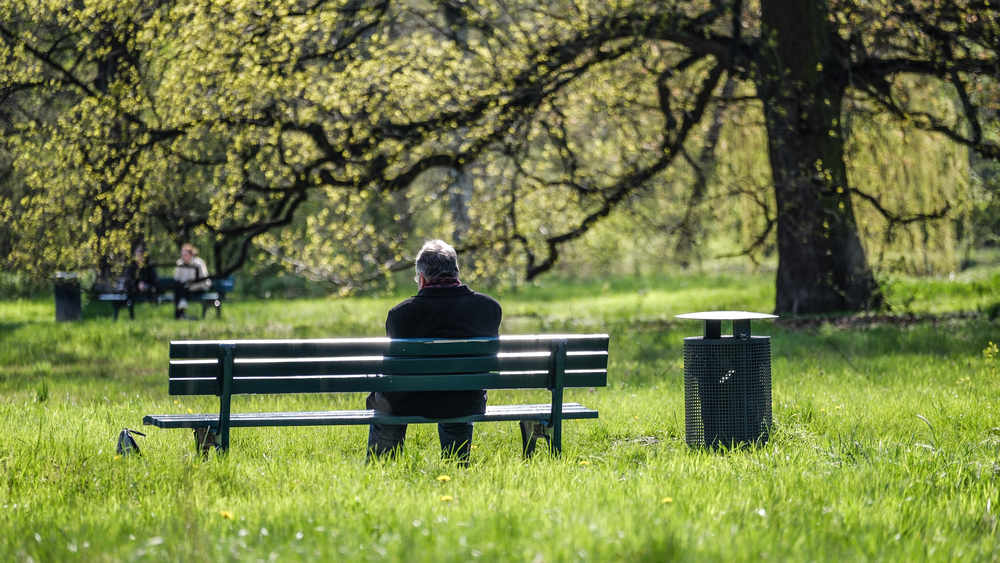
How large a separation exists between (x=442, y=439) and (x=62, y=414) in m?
3.25

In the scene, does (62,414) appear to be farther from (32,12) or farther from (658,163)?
(658,163)

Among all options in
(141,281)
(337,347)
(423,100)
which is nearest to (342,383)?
(337,347)

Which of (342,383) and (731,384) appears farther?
(731,384)

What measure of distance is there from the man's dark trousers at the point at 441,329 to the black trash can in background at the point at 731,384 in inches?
43.3

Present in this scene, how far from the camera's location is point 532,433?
6289 mm

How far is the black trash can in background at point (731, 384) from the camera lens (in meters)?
6.21

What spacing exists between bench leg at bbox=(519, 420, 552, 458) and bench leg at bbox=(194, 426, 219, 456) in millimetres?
1570

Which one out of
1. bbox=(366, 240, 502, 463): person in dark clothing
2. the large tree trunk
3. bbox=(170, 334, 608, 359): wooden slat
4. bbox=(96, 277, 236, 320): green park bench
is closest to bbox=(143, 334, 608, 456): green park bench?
bbox=(170, 334, 608, 359): wooden slat

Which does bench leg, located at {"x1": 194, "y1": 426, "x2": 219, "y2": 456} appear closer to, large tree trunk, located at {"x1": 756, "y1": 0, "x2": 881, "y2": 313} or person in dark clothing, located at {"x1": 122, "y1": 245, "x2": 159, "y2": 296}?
large tree trunk, located at {"x1": 756, "y1": 0, "x2": 881, "y2": 313}

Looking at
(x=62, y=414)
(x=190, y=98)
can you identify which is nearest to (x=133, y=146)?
(x=190, y=98)

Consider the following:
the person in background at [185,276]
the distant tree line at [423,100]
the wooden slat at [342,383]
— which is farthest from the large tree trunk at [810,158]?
the person in background at [185,276]

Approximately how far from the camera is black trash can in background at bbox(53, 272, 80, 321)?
1908cm

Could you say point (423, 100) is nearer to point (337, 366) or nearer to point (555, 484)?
point (337, 366)

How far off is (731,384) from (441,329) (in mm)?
1555
